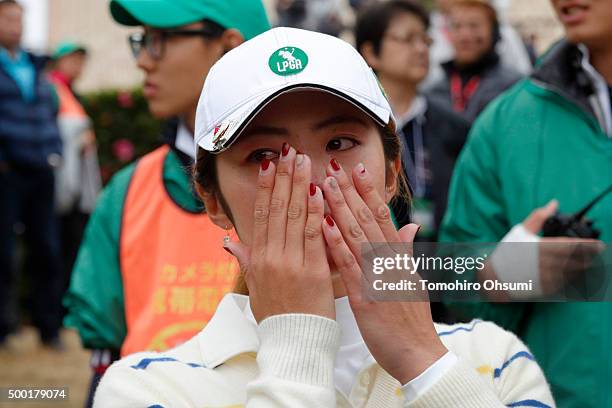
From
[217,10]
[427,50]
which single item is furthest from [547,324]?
[427,50]

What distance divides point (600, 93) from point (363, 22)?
109 inches

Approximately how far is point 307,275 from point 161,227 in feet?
5.16

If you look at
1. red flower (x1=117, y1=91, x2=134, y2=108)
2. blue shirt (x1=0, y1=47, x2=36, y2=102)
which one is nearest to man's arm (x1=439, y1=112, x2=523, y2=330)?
blue shirt (x1=0, y1=47, x2=36, y2=102)

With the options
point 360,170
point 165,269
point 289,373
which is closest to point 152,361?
point 289,373

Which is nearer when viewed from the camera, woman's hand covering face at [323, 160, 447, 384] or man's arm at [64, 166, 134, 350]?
woman's hand covering face at [323, 160, 447, 384]

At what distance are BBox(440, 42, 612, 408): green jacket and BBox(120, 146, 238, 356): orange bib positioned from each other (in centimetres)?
81

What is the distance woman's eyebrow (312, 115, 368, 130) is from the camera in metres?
2.12

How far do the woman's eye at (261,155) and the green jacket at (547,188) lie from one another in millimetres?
1187

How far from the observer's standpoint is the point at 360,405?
2102 millimetres

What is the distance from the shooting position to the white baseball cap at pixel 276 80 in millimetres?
2086

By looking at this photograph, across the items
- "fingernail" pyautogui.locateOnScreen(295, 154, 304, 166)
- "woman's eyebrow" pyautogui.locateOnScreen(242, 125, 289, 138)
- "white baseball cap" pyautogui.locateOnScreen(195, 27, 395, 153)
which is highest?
"white baseball cap" pyautogui.locateOnScreen(195, 27, 395, 153)

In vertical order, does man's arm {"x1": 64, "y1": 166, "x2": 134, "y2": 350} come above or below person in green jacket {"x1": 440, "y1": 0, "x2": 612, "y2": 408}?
below

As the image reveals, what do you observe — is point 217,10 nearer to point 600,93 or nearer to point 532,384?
point 600,93

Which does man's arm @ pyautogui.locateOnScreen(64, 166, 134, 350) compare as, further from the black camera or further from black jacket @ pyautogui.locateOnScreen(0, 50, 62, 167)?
black jacket @ pyautogui.locateOnScreen(0, 50, 62, 167)
